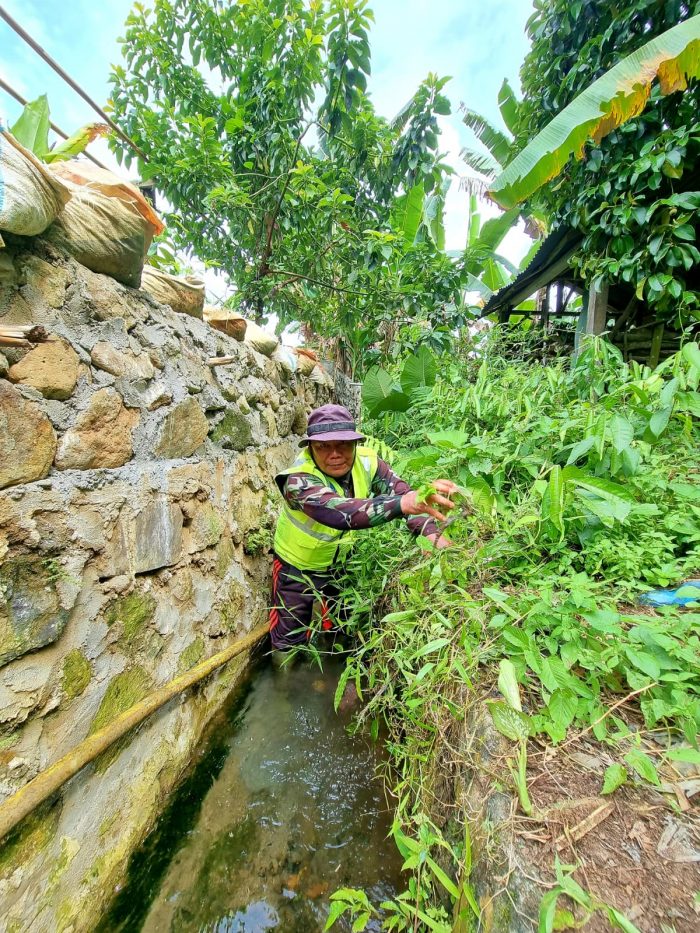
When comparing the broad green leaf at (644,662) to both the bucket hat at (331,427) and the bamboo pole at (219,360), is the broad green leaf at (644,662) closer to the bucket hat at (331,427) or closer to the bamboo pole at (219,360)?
the bucket hat at (331,427)

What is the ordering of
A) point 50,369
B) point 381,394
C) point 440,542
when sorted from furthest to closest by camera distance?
point 381,394 → point 440,542 → point 50,369

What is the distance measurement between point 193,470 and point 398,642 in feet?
4.58

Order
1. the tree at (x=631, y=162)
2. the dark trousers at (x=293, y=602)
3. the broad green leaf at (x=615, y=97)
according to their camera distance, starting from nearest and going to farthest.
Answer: the dark trousers at (x=293, y=602) < the broad green leaf at (x=615, y=97) < the tree at (x=631, y=162)

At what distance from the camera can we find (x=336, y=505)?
2025mm

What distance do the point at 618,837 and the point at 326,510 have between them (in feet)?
4.87

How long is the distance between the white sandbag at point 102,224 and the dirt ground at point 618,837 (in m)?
2.30

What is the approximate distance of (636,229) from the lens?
3.68 meters

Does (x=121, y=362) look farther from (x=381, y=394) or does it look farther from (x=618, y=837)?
(x=381, y=394)

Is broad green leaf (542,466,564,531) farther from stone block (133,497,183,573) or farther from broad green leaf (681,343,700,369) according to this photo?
stone block (133,497,183,573)

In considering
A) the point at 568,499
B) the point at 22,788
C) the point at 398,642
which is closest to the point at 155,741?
the point at 22,788

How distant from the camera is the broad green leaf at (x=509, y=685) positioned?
3.44 feet

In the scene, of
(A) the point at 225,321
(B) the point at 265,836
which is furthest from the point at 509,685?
(A) the point at 225,321

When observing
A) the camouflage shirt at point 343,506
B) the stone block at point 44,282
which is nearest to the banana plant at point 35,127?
the stone block at point 44,282

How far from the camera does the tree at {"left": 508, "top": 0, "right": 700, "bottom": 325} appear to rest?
10.9 ft
